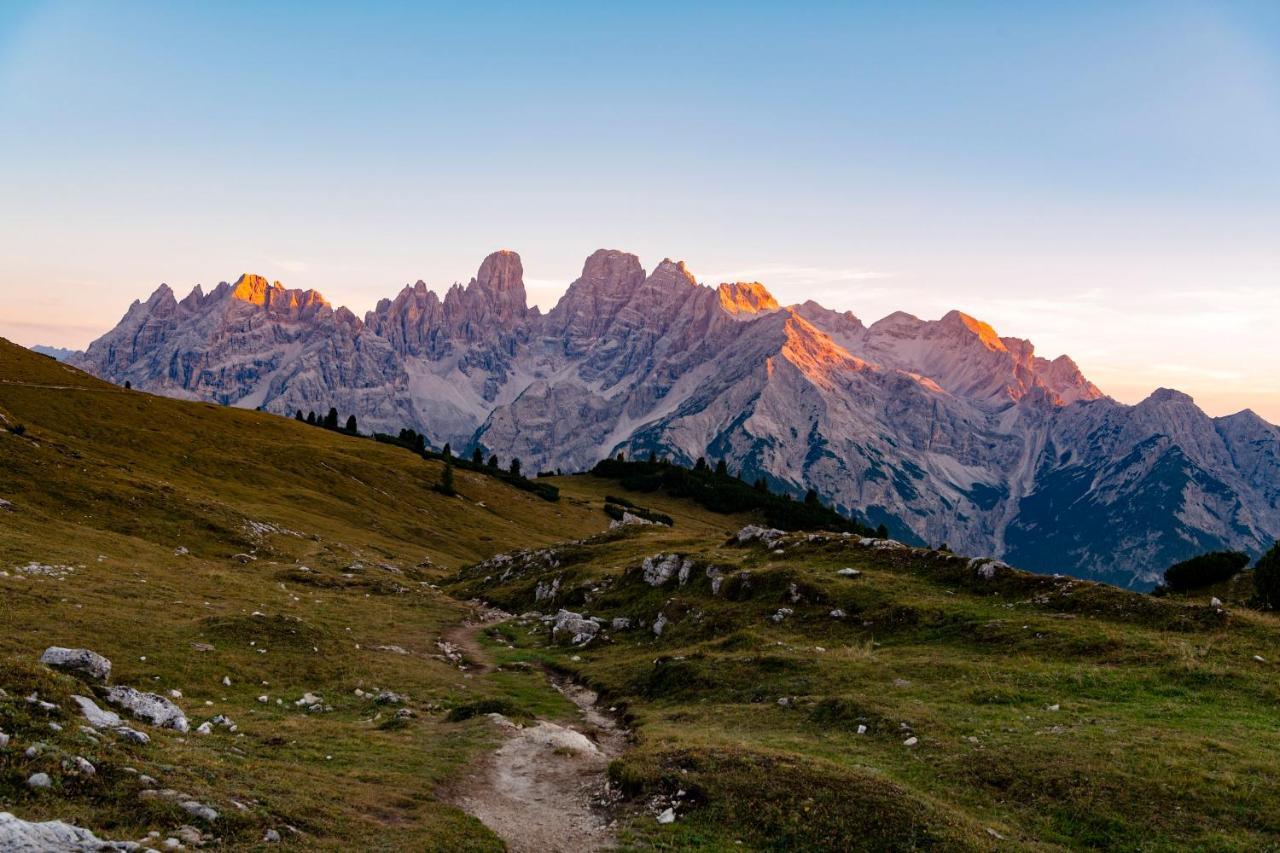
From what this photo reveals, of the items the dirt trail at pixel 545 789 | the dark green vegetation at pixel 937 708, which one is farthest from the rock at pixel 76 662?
the dark green vegetation at pixel 937 708

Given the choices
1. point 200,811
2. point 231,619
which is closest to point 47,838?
point 200,811

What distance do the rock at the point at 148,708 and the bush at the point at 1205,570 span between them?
181 feet

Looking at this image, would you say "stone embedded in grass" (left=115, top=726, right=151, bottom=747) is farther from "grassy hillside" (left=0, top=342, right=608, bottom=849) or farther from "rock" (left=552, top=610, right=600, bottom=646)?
"rock" (left=552, top=610, right=600, bottom=646)

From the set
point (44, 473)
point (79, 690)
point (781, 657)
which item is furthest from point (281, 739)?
point (44, 473)

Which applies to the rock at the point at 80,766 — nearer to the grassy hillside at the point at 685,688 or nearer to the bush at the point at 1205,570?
the grassy hillside at the point at 685,688

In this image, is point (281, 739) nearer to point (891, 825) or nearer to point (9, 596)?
point (891, 825)

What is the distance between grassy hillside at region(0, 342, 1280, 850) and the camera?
1966cm

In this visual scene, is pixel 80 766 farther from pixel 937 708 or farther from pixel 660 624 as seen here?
pixel 660 624

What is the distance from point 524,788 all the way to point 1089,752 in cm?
1857

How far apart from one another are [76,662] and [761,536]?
55.1 m

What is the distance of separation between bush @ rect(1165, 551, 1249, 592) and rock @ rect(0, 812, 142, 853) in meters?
56.5

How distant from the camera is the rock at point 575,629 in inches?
2222

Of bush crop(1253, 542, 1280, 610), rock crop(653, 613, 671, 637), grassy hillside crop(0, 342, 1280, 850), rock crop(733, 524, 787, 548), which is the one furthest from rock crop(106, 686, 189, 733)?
bush crop(1253, 542, 1280, 610)

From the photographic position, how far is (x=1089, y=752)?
24.3 meters
